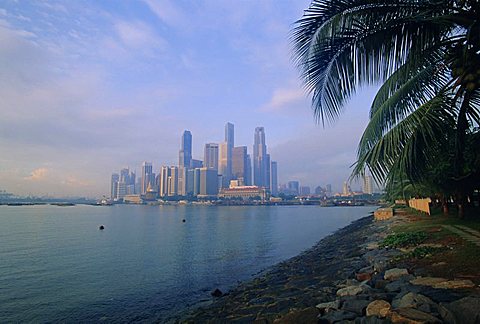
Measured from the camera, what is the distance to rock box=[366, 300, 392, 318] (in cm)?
584

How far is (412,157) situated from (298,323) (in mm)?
4172

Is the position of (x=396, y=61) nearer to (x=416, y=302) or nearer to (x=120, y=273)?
(x=416, y=302)

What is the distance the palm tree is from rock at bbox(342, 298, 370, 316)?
8.64 feet

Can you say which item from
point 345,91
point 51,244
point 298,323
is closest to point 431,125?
point 345,91

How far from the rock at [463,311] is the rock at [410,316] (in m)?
0.22

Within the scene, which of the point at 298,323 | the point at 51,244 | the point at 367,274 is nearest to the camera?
the point at 298,323

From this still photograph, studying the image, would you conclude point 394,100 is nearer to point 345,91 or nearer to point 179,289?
point 345,91

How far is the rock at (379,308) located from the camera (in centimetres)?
584

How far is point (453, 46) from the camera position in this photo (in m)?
5.55

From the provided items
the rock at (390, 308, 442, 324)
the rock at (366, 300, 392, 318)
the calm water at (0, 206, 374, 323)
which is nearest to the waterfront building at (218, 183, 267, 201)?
the calm water at (0, 206, 374, 323)

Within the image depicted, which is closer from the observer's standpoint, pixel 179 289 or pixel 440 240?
pixel 440 240

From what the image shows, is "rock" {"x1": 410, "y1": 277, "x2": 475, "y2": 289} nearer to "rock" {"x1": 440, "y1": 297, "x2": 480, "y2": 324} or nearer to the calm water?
"rock" {"x1": 440, "y1": 297, "x2": 480, "y2": 324}

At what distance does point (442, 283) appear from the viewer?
698 centimetres

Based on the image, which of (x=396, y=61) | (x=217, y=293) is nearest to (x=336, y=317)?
(x=396, y=61)
